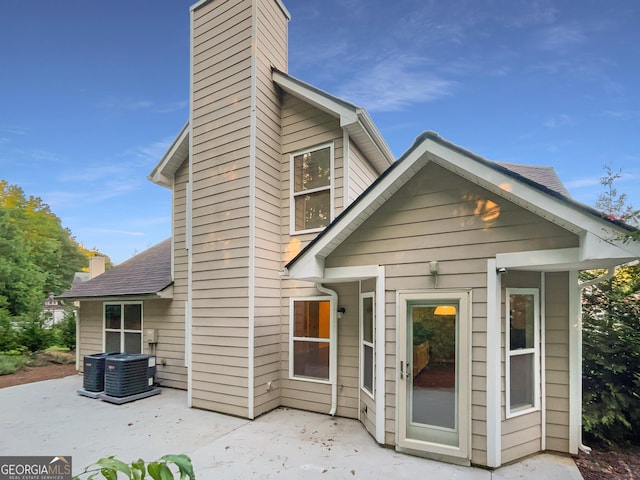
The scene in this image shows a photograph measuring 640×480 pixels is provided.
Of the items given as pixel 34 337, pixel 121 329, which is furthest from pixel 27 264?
pixel 121 329

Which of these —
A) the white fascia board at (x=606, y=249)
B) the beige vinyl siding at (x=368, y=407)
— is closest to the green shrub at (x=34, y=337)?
the beige vinyl siding at (x=368, y=407)

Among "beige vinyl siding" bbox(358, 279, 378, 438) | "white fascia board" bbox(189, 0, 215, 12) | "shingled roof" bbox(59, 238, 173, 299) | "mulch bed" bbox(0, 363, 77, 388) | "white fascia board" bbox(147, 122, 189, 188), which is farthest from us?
"mulch bed" bbox(0, 363, 77, 388)

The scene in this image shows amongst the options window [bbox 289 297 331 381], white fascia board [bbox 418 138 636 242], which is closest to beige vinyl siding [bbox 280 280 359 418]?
window [bbox 289 297 331 381]

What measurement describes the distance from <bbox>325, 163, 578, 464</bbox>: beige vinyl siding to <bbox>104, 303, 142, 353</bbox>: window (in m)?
6.52

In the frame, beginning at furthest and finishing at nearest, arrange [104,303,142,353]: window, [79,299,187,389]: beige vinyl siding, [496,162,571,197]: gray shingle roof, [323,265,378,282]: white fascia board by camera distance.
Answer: [104,303,142,353]: window
[79,299,187,389]: beige vinyl siding
[496,162,571,197]: gray shingle roof
[323,265,378,282]: white fascia board

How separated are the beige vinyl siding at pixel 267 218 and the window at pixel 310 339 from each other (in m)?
0.33

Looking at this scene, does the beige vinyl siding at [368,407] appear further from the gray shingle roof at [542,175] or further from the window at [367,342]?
the gray shingle roof at [542,175]

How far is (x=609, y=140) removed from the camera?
913 cm

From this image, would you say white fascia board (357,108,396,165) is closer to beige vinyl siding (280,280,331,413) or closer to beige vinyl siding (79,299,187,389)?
beige vinyl siding (280,280,331,413)

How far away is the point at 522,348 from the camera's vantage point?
160 inches

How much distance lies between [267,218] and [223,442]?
3588 mm

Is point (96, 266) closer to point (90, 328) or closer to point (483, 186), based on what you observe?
point (90, 328)

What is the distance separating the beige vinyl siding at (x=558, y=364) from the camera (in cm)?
408

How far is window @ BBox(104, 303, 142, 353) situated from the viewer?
8422mm
